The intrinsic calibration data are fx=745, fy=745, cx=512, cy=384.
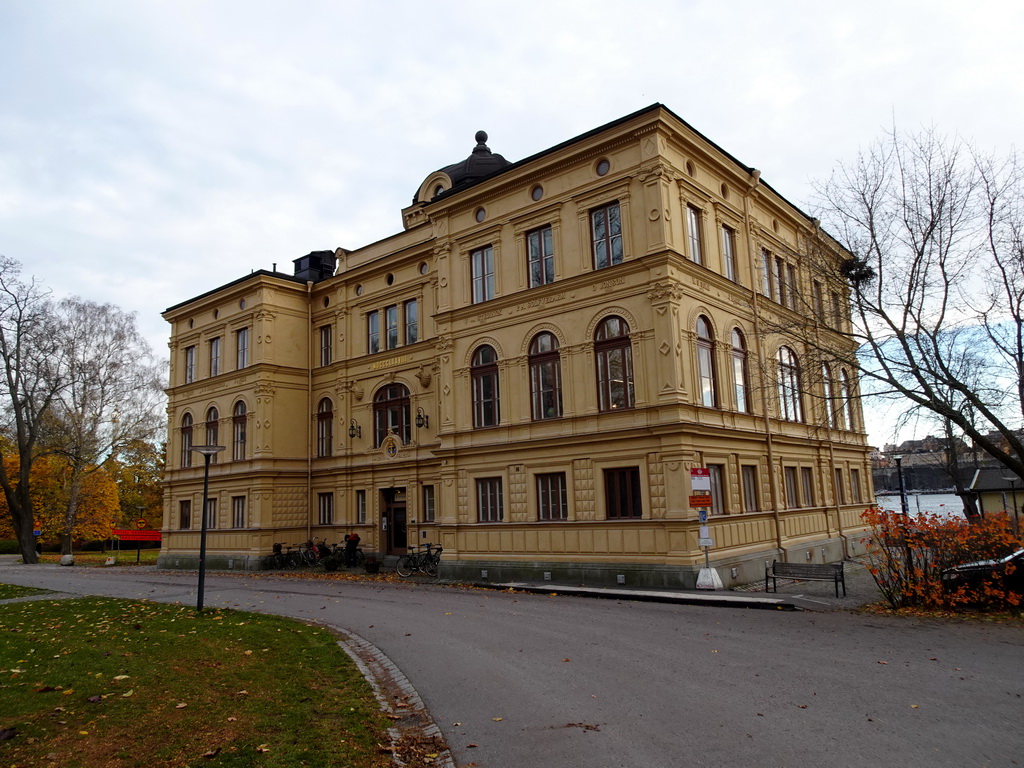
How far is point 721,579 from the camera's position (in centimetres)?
1906

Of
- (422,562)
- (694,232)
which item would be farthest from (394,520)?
(694,232)

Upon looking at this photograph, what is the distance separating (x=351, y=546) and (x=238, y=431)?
27.5 feet

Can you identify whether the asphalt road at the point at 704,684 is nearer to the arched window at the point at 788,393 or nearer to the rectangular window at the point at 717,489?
the rectangular window at the point at 717,489

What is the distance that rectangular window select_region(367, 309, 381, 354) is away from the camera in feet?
101

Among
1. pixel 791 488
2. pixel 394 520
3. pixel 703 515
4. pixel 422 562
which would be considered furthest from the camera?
pixel 394 520

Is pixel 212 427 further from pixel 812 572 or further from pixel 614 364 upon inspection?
→ pixel 812 572

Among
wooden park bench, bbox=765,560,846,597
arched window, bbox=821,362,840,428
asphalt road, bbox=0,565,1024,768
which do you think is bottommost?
asphalt road, bbox=0,565,1024,768

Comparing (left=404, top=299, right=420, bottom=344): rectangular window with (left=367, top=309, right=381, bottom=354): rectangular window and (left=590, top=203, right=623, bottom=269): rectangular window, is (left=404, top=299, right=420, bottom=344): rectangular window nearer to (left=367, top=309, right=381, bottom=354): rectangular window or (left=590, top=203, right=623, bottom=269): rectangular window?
(left=367, top=309, right=381, bottom=354): rectangular window

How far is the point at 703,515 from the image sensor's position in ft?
61.2

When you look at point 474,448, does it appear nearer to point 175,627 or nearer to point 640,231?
point 640,231

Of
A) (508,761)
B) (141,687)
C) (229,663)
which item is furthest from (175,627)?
(508,761)

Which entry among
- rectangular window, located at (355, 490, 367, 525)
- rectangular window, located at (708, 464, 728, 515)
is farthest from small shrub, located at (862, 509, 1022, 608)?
rectangular window, located at (355, 490, 367, 525)

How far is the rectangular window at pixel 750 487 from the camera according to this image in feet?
71.7

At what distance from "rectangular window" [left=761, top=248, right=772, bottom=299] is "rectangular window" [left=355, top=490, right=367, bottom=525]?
675 inches
